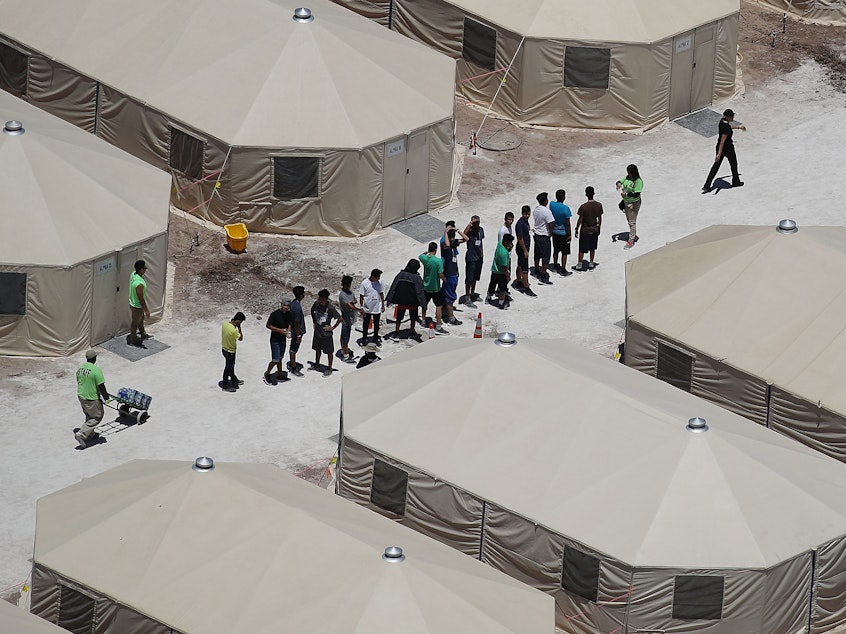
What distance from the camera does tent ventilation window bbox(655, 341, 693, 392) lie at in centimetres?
3575

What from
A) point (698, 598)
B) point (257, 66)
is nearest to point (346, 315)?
point (257, 66)

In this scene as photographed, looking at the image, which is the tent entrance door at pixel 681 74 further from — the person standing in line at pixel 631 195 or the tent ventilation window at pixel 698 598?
the tent ventilation window at pixel 698 598

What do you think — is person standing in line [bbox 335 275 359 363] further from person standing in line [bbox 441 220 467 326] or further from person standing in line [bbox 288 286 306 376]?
person standing in line [bbox 441 220 467 326]

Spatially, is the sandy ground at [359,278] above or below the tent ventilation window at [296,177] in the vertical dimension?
below

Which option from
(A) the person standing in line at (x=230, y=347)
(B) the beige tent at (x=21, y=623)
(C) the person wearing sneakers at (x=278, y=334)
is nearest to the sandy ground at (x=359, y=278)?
(A) the person standing in line at (x=230, y=347)

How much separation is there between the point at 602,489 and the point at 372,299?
7.11 meters

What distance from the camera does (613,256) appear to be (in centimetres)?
4078

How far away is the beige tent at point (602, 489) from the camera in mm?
30750

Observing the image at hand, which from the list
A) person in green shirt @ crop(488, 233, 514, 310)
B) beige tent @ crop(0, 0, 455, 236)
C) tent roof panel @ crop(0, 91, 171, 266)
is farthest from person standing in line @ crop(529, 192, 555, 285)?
tent roof panel @ crop(0, 91, 171, 266)

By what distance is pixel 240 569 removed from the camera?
29.9 meters

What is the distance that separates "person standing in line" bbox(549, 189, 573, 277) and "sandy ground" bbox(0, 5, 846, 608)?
374mm

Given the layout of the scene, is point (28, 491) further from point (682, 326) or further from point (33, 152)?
point (682, 326)

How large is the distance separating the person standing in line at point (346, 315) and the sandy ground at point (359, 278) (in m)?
0.41

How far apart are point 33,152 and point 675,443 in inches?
512
